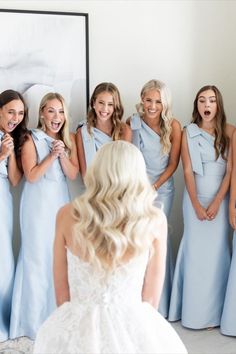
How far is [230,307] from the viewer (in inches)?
142

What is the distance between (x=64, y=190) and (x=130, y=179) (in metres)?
1.75

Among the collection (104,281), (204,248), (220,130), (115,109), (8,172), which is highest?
(115,109)

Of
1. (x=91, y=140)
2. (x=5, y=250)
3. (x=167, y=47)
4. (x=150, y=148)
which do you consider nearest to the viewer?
(x=5, y=250)

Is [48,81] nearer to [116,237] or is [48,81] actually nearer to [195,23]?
[195,23]

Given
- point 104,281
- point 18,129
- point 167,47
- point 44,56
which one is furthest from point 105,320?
point 167,47

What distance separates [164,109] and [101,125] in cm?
41

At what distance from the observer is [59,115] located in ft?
11.4

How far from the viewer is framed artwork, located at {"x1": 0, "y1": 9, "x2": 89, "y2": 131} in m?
3.58

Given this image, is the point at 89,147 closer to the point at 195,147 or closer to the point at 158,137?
the point at 158,137

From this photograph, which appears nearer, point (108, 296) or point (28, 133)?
point (108, 296)

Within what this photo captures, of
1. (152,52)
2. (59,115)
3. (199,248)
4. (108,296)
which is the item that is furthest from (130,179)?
(152,52)

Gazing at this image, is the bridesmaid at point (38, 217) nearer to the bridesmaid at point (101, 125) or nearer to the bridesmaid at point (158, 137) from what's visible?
the bridesmaid at point (101, 125)

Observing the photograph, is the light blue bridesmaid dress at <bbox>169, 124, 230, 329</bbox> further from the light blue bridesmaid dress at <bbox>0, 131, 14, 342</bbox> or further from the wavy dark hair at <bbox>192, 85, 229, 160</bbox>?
the light blue bridesmaid dress at <bbox>0, 131, 14, 342</bbox>

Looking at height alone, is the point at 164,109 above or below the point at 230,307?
above
